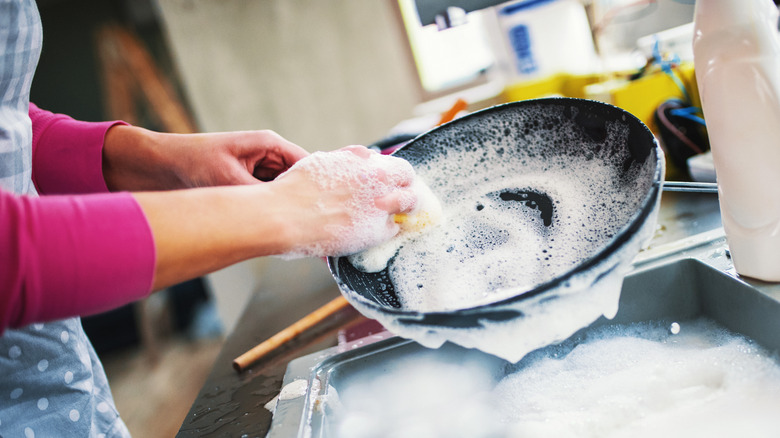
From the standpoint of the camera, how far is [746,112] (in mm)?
619

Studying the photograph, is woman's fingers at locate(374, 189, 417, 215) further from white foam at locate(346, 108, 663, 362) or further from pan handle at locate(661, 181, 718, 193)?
pan handle at locate(661, 181, 718, 193)

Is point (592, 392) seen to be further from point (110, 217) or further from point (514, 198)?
point (110, 217)

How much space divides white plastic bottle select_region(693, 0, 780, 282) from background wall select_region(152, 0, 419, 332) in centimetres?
243

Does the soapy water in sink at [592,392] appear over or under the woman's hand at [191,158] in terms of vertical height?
under

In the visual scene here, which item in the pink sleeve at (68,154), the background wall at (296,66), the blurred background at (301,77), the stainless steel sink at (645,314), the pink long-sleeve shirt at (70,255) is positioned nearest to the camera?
the pink long-sleeve shirt at (70,255)

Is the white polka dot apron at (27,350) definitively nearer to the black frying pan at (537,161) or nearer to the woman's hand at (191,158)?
the woman's hand at (191,158)

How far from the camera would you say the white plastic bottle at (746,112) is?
1.99 feet

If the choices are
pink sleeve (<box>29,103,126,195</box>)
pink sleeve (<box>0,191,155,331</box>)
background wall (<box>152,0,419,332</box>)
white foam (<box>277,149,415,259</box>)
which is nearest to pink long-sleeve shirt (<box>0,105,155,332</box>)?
pink sleeve (<box>0,191,155,331</box>)

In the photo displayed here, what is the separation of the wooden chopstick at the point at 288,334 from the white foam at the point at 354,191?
434 millimetres

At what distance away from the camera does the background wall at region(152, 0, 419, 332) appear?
2779 mm

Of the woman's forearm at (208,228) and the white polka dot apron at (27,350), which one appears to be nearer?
the woman's forearm at (208,228)

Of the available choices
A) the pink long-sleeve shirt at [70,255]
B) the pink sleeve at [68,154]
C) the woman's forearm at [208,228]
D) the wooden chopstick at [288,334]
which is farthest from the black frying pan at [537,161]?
the pink sleeve at [68,154]

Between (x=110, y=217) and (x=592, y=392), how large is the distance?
0.62m

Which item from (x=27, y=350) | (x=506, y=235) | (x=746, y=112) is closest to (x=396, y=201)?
(x=506, y=235)
